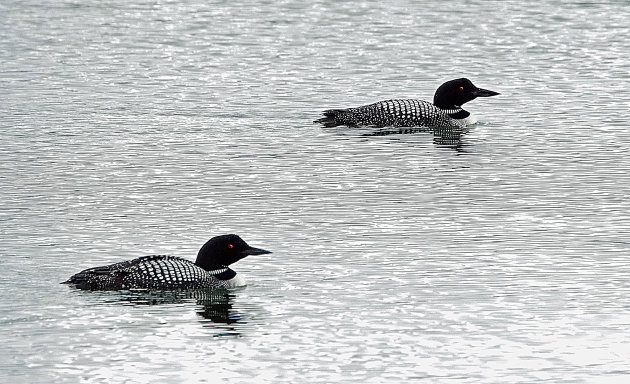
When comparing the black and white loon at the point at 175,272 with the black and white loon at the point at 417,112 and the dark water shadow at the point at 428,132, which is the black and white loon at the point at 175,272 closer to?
the dark water shadow at the point at 428,132

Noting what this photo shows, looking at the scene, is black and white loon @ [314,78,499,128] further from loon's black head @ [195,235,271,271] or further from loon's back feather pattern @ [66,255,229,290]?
loon's back feather pattern @ [66,255,229,290]

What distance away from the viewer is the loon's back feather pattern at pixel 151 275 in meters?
15.0

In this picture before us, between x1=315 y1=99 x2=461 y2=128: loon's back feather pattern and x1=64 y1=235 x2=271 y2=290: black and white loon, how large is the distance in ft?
27.8

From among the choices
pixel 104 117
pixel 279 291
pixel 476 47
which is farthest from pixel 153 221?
pixel 476 47

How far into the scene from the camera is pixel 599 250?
16.3m

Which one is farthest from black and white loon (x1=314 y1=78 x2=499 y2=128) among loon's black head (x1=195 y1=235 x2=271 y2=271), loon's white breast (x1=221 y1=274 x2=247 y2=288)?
loon's white breast (x1=221 y1=274 x2=247 y2=288)

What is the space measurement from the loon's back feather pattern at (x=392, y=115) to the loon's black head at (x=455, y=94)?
0.25 metres

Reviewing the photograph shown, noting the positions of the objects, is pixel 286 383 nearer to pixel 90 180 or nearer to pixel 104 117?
pixel 90 180

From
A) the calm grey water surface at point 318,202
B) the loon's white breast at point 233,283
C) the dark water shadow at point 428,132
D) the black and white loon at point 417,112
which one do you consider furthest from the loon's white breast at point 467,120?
the loon's white breast at point 233,283

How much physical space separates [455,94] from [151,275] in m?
10.1

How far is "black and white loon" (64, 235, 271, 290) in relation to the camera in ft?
49.2

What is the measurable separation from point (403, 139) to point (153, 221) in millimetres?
6353

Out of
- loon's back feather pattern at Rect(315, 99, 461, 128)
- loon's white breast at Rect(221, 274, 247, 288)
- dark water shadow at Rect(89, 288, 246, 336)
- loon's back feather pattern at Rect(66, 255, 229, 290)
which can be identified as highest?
loon's back feather pattern at Rect(66, 255, 229, 290)

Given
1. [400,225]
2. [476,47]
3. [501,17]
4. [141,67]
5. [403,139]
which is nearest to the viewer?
[400,225]
